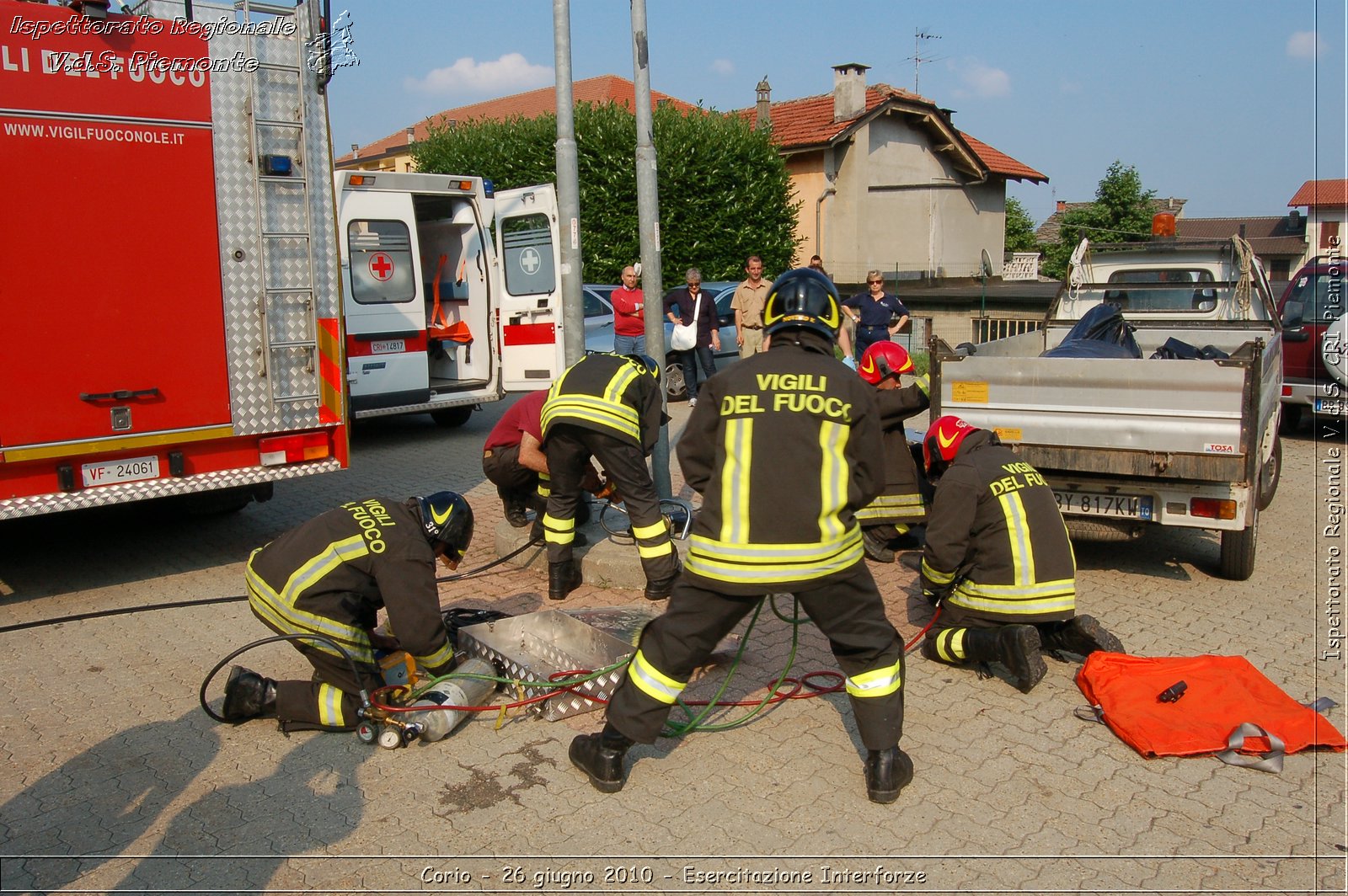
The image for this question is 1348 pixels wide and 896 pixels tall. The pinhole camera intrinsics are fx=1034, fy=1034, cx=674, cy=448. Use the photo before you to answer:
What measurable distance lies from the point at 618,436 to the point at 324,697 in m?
2.08

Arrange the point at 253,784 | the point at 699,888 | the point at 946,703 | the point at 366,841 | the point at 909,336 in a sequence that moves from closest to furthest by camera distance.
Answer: the point at 699,888 → the point at 366,841 → the point at 253,784 → the point at 946,703 → the point at 909,336

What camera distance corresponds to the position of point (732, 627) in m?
3.71

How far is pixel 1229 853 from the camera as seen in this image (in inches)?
138

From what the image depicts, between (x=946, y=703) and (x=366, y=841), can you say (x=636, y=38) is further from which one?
(x=366, y=841)

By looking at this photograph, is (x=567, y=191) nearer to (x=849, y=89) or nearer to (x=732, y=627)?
(x=732, y=627)

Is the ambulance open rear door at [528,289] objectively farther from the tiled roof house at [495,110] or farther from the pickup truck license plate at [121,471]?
the tiled roof house at [495,110]

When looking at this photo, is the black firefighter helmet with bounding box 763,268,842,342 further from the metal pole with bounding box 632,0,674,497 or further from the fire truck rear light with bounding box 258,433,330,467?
the fire truck rear light with bounding box 258,433,330,467

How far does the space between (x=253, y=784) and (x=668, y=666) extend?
175 centimetres

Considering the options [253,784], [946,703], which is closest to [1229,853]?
[946,703]

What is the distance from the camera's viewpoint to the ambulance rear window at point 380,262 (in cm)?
1051

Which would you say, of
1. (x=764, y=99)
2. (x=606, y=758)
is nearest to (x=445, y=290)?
(x=606, y=758)

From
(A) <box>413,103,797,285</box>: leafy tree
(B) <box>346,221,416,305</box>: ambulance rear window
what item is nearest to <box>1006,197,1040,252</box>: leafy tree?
(A) <box>413,103,797,285</box>: leafy tree

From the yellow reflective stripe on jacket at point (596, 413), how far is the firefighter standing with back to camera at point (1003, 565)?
1748mm

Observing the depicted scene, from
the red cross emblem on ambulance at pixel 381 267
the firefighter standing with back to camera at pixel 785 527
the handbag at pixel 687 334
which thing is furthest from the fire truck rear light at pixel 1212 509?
the red cross emblem on ambulance at pixel 381 267
